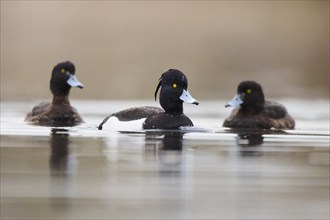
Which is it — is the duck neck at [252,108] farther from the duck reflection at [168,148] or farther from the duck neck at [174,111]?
the duck reflection at [168,148]

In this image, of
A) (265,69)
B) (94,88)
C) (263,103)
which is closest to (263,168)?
(263,103)

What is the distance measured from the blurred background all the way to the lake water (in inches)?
295

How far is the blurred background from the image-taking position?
19.5 m

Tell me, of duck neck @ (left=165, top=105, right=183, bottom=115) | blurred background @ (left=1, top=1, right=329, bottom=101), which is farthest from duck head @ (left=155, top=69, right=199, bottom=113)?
blurred background @ (left=1, top=1, right=329, bottom=101)

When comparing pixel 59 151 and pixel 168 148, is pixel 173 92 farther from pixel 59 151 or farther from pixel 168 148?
pixel 59 151

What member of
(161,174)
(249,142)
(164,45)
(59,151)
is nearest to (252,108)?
(249,142)

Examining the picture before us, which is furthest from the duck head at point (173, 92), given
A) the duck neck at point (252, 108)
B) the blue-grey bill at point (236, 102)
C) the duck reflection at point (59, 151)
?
the duck neck at point (252, 108)

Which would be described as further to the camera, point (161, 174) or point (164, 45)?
point (164, 45)

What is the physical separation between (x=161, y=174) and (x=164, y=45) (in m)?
15.2

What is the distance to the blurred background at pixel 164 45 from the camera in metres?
19.5

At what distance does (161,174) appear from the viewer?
7.41 m

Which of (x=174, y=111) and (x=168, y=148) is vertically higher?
(x=174, y=111)

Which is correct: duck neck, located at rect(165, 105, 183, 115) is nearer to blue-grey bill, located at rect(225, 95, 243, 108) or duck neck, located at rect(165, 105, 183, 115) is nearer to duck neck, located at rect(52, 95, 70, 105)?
blue-grey bill, located at rect(225, 95, 243, 108)

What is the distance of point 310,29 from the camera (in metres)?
25.3
